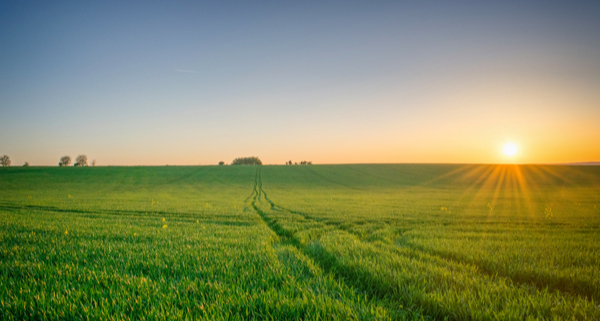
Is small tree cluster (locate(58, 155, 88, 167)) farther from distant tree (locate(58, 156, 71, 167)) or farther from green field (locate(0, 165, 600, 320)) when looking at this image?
green field (locate(0, 165, 600, 320))

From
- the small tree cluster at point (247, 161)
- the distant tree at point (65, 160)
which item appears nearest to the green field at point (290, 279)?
the small tree cluster at point (247, 161)

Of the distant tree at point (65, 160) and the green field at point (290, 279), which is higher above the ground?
the distant tree at point (65, 160)

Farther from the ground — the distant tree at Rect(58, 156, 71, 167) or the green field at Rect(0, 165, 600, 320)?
the distant tree at Rect(58, 156, 71, 167)

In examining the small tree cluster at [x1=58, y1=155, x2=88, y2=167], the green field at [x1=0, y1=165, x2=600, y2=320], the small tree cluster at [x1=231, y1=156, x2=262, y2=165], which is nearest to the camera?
the green field at [x1=0, y1=165, x2=600, y2=320]

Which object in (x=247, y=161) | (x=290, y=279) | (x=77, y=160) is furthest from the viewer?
(x=247, y=161)

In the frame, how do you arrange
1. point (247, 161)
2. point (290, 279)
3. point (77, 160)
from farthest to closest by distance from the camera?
point (247, 161) < point (77, 160) < point (290, 279)

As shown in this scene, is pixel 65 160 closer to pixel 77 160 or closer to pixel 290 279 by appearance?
pixel 77 160

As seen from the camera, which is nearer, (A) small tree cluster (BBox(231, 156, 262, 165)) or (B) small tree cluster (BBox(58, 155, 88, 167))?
(B) small tree cluster (BBox(58, 155, 88, 167))

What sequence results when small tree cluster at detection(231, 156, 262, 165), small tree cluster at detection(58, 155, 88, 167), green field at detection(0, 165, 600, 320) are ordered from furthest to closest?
small tree cluster at detection(231, 156, 262, 165) → small tree cluster at detection(58, 155, 88, 167) → green field at detection(0, 165, 600, 320)

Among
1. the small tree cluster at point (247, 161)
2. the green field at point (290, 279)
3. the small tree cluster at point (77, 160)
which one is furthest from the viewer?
the small tree cluster at point (247, 161)

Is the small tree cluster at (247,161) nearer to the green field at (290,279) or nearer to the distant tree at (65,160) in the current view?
the distant tree at (65,160)

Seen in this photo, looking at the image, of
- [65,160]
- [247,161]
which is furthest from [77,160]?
[247,161]

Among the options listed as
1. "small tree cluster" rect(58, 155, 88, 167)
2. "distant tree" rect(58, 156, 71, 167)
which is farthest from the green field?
"distant tree" rect(58, 156, 71, 167)

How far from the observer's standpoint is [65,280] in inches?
152
